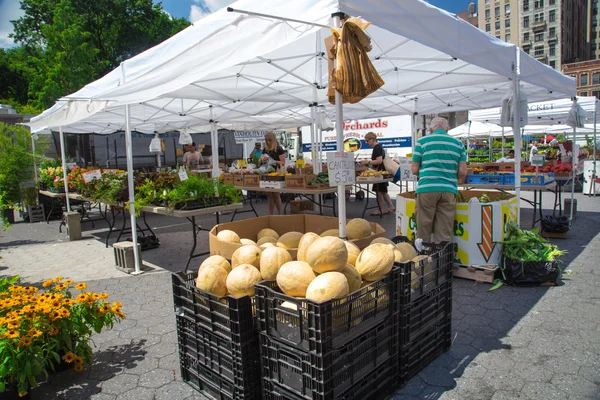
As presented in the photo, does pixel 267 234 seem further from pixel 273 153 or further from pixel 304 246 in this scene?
pixel 273 153

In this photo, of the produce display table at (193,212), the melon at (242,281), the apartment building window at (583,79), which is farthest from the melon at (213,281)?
the apartment building window at (583,79)

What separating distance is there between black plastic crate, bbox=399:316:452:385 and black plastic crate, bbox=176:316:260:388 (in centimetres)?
97

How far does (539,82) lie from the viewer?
250 inches

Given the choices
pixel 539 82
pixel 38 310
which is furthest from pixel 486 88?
pixel 38 310

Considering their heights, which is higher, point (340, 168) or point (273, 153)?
point (273, 153)

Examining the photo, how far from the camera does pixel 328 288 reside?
2.20 meters

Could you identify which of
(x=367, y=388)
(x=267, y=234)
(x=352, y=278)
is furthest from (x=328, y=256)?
(x=267, y=234)

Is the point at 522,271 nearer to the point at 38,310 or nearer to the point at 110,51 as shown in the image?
the point at 38,310

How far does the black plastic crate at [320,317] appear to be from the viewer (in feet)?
6.73

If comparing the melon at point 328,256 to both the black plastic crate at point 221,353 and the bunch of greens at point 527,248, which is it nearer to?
the black plastic crate at point 221,353

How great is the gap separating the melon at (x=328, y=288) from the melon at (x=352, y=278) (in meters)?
0.15

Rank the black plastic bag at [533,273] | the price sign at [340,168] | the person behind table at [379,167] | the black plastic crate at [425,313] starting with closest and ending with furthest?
the black plastic crate at [425,313] → the price sign at [340,168] → the black plastic bag at [533,273] → the person behind table at [379,167]

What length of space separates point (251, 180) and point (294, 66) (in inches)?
125

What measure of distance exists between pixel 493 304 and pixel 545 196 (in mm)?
10047
